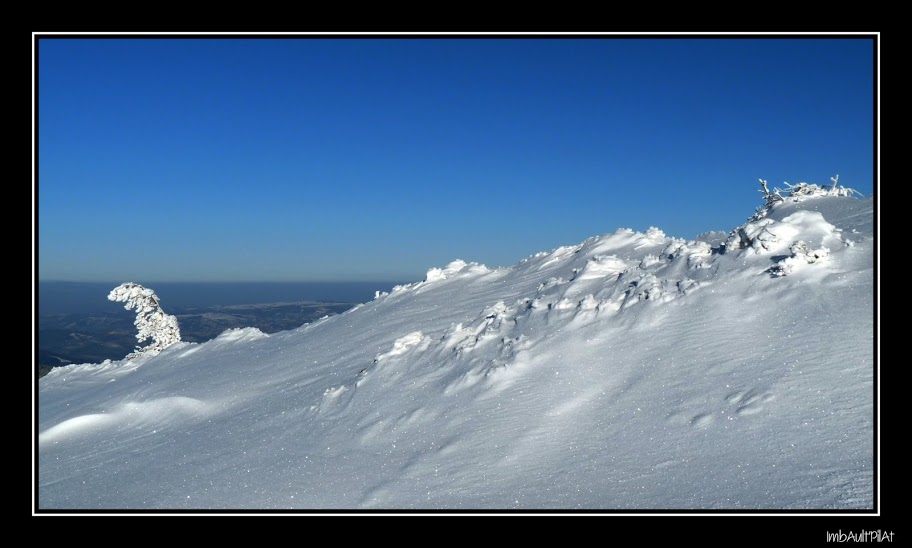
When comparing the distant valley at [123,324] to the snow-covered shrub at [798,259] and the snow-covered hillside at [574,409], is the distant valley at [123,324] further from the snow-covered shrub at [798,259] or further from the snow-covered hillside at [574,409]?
the snow-covered shrub at [798,259]

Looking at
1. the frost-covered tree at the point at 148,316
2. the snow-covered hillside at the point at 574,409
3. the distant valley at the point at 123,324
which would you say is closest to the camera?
the snow-covered hillside at the point at 574,409

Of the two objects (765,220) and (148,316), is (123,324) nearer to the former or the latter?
(148,316)

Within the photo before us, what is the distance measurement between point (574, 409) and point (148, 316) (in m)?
23.1

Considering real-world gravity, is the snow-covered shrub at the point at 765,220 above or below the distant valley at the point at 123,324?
above

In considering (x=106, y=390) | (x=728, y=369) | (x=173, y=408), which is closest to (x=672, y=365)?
(x=728, y=369)

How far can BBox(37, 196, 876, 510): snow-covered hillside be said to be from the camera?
6258 mm

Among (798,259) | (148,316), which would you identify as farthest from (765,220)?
(148,316)

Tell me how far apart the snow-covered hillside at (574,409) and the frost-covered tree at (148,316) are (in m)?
10.5

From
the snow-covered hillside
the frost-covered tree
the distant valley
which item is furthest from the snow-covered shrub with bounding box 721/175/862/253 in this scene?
the distant valley

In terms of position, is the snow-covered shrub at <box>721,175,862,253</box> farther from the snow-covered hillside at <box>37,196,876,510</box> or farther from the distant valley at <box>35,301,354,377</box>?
the distant valley at <box>35,301,354,377</box>

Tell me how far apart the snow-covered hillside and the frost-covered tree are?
34.4 ft

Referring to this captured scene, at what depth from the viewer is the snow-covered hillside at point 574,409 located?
6258mm

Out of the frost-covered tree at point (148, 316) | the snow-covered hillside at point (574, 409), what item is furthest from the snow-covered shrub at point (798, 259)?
the frost-covered tree at point (148, 316)

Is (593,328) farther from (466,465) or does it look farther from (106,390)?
(106,390)
